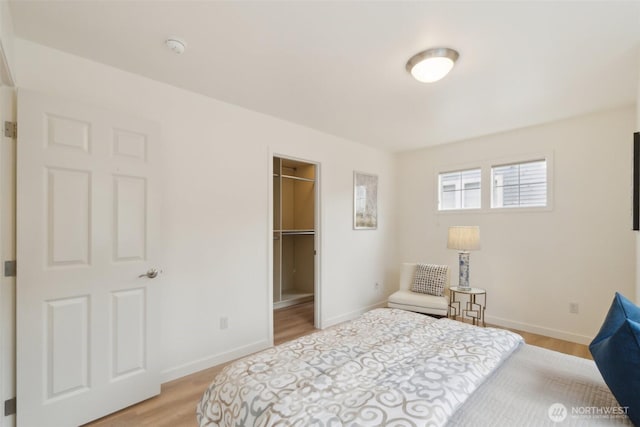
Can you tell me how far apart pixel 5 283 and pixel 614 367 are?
9.61 feet

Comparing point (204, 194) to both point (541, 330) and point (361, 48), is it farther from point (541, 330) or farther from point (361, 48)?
point (541, 330)

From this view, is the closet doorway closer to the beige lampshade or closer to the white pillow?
the white pillow

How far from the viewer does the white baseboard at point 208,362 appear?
249 centimetres

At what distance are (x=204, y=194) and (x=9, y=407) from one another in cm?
179

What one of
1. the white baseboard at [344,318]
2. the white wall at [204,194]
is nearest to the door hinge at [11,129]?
the white wall at [204,194]

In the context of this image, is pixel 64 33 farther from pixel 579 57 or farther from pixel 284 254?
pixel 284 254

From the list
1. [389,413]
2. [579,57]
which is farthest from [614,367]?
[579,57]

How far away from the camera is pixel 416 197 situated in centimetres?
466

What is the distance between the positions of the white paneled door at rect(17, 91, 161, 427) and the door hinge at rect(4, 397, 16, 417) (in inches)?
2.0

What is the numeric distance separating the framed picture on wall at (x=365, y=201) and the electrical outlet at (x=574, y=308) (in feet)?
7.94

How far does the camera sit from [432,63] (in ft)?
6.70

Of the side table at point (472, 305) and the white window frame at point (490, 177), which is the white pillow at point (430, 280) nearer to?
the side table at point (472, 305)

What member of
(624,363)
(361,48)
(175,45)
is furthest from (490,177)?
(175,45)

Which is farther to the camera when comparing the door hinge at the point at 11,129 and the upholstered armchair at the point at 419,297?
the upholstered armchair at the point at 419,297
